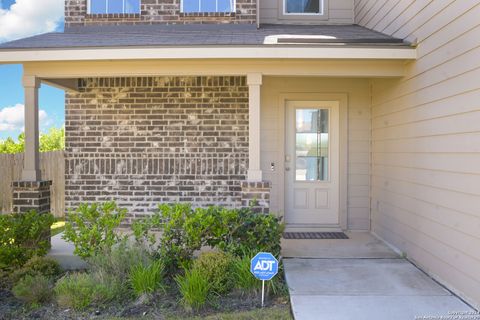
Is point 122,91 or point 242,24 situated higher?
point 242,24

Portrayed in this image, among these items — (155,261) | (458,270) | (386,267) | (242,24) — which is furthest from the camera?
(242,24)

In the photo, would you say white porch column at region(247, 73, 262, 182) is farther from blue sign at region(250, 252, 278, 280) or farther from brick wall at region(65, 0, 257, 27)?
brick wall at region(65, 0, 257, 27)

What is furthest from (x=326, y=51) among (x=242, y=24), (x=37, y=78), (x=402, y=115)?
(x=37, y=78)

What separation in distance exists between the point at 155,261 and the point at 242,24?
14.3ft

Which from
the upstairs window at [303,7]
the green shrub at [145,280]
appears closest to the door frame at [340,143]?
the upstairs window at [303,7]

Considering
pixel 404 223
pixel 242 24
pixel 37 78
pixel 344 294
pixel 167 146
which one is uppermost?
pixel 242 24

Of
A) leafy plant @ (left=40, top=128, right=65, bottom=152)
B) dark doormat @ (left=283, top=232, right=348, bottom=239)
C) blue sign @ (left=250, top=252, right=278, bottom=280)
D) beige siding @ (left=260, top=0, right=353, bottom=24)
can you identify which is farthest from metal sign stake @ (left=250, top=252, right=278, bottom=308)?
leafy plant @ (left=40, top=128, right=65, bottom=152)

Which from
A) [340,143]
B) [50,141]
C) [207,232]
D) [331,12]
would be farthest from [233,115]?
[50,141]

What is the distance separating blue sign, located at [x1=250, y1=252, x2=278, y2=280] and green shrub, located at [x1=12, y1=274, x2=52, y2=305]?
221 centimetres

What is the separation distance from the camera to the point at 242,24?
7359 millimetres

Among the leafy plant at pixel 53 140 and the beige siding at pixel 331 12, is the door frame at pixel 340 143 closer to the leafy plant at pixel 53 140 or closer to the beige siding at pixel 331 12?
the beige siding at pixel 331 12

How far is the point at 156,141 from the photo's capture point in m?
7.43

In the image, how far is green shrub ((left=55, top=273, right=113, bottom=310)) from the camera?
4383mm

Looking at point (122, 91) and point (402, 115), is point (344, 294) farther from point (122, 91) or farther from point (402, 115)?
point (122, 91)
